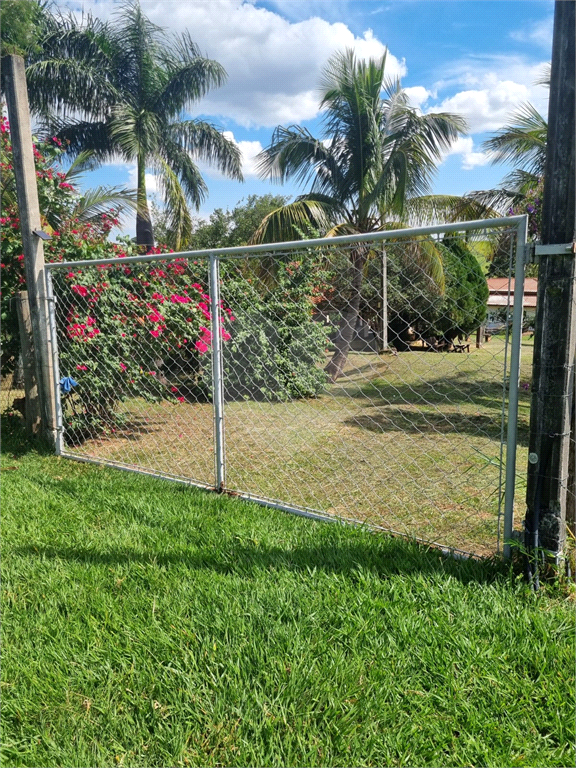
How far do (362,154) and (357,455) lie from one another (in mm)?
8557

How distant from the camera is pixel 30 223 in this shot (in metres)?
5.17

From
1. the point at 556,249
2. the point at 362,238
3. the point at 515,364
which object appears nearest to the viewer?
the point at 556,249

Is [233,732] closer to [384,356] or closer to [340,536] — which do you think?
[340,536]

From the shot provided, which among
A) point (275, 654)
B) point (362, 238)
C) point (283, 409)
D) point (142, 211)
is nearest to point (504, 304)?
point (142, 211)

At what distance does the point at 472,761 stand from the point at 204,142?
798 inches

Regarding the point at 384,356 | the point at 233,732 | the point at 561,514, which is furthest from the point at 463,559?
the point at 384,356

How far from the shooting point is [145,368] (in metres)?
6.23

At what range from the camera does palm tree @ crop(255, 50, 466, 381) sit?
38.5ft

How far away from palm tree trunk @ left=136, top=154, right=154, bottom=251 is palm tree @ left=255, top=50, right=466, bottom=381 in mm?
4903

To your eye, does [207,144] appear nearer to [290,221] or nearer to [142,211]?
[142,211]

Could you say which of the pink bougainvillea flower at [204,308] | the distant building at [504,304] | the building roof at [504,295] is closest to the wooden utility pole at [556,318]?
the distant building at [504,304]

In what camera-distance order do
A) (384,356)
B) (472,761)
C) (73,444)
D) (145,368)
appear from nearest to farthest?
(472,761) → (73,444) → (145,368) → (384,356)

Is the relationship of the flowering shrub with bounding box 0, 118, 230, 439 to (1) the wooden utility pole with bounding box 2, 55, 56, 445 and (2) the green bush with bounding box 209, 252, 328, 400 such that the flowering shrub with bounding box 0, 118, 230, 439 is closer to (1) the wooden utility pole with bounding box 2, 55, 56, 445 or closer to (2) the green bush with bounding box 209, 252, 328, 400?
(1) the wooden utility pole with bounding box 2, 55, 56, 445

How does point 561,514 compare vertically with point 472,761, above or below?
above
